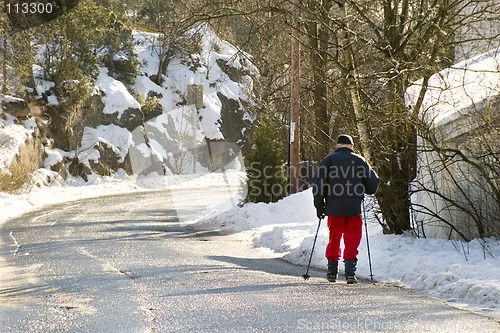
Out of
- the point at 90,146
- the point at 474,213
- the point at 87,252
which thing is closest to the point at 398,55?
the point at 474,213

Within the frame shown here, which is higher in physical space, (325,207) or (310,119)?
(310,119)

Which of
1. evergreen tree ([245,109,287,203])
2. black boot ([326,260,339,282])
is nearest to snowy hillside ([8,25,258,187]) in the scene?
evergreen tree ([245,109,287,203])

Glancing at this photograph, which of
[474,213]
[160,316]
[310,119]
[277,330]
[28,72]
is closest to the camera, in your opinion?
[277,330]

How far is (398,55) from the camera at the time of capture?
14.0 m

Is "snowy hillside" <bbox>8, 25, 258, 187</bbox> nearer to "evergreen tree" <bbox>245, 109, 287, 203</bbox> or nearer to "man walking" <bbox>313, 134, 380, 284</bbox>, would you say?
"evergreen tree" <bbox>245, 109, 287, 203</bbox>

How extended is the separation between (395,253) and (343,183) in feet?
6.50

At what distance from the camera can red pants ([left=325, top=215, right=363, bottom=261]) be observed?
10.5 metres

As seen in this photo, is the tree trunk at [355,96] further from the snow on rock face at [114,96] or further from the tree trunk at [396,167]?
the snow on rock face at [114,96]

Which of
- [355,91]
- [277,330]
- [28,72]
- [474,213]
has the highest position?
[28,72]

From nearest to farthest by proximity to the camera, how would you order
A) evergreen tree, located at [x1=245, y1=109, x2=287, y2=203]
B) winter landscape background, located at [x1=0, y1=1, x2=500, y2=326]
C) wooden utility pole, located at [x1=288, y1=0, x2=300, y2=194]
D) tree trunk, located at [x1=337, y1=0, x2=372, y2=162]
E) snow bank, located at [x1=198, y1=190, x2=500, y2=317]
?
snow bank, located at [x1=198, y1=190, x2=500, y2=317] → winter landscape background, located at [x1=0, y1=1, x2=500, y2=326] → tree trunk, located at [x1=337, y1=0, x2=372, y2=162] → wooden utility pole, located at [x1=288, y1=0, x2=300, y2=194] → evergreen tree, located at [x1=245, y1=109, x2=287, y2=203]

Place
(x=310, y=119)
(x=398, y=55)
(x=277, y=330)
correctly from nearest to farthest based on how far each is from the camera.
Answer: (x=277, y=330) < (x=398, y=55) < (x=310, y=119)

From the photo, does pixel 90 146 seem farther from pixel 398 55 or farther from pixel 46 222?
pixel 398 55

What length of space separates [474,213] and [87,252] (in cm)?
672

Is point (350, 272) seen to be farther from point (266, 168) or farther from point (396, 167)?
point (266, 168)
